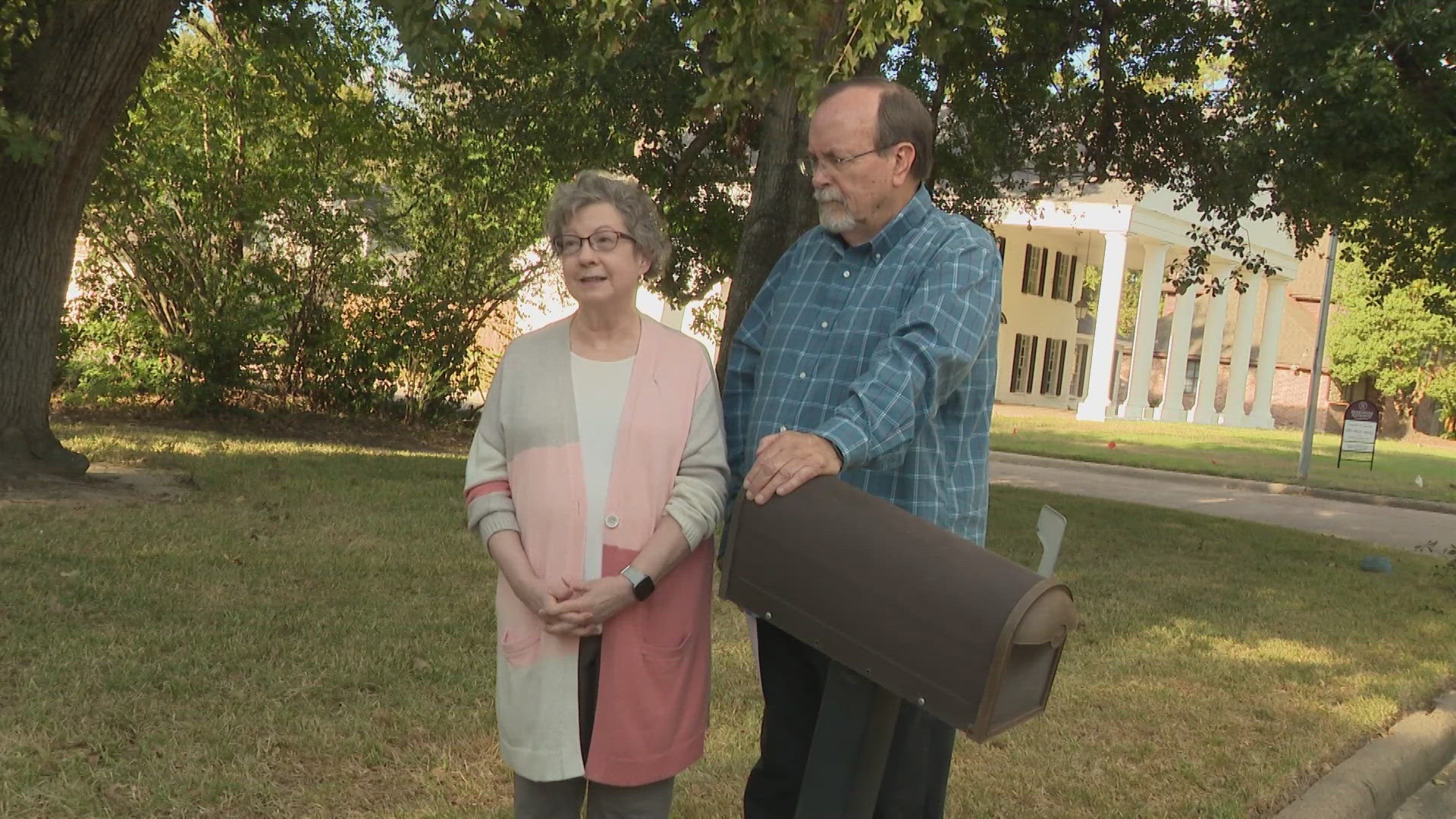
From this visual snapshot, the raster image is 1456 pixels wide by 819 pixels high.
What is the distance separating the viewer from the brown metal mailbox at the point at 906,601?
7.43 feet

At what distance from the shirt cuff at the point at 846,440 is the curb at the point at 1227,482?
63.0 ft

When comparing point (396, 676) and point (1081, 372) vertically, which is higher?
point (1081, 372)

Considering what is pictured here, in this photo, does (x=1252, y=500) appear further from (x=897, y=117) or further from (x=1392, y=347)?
(x=1392, y=347)

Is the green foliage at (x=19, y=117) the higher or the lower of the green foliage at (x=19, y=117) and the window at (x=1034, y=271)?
the lower

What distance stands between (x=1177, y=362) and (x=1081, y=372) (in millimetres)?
8701

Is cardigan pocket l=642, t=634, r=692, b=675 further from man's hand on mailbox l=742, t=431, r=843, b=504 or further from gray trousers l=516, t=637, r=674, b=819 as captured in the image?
man's hand on mailbox l=742, t=431, r=843, b=504

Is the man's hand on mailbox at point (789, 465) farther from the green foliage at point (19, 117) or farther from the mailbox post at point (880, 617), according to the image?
the green foliage at point (19, 117)

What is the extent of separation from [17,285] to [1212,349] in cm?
4189

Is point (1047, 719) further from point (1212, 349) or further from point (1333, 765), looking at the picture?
point (1212, 349)

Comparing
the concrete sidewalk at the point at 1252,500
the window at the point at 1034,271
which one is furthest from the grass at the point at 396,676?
the window at the point at 1034,271

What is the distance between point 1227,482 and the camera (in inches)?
835

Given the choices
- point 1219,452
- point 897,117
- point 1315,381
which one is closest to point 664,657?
point 897,117

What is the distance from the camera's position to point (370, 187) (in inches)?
613

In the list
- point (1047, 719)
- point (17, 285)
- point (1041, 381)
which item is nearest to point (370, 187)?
point (17, 285)
